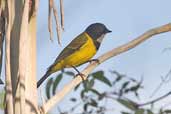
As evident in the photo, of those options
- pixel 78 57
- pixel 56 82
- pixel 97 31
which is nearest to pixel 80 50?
pixel 78 57

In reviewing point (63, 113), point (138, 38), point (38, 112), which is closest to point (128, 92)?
point (63, 113)

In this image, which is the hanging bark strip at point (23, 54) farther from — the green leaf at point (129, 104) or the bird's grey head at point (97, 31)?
the bird's grey head at point (97, 31)

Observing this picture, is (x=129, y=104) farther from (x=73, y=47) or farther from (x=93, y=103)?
(x=73, y=47)

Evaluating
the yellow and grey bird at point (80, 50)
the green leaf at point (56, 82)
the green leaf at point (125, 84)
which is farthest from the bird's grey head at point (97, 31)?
the green leaf at point (56, 82)

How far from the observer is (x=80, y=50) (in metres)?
3.34

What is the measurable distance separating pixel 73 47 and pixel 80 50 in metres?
0.10

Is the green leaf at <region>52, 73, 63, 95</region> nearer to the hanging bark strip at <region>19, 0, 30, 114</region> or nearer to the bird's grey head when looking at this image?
the hanging bark strip at <region>19, 0, 30, 114</region>

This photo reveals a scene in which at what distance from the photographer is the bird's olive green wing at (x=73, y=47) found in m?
3.30

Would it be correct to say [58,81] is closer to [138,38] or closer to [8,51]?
[138,38]

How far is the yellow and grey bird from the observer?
3213 millimetres

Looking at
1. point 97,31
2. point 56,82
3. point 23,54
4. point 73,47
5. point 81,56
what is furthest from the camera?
point 97,31

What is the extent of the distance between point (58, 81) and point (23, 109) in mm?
1117

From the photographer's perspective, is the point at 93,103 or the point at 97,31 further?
the point at 97,31

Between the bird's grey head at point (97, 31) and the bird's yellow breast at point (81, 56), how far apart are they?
0.21 metres
